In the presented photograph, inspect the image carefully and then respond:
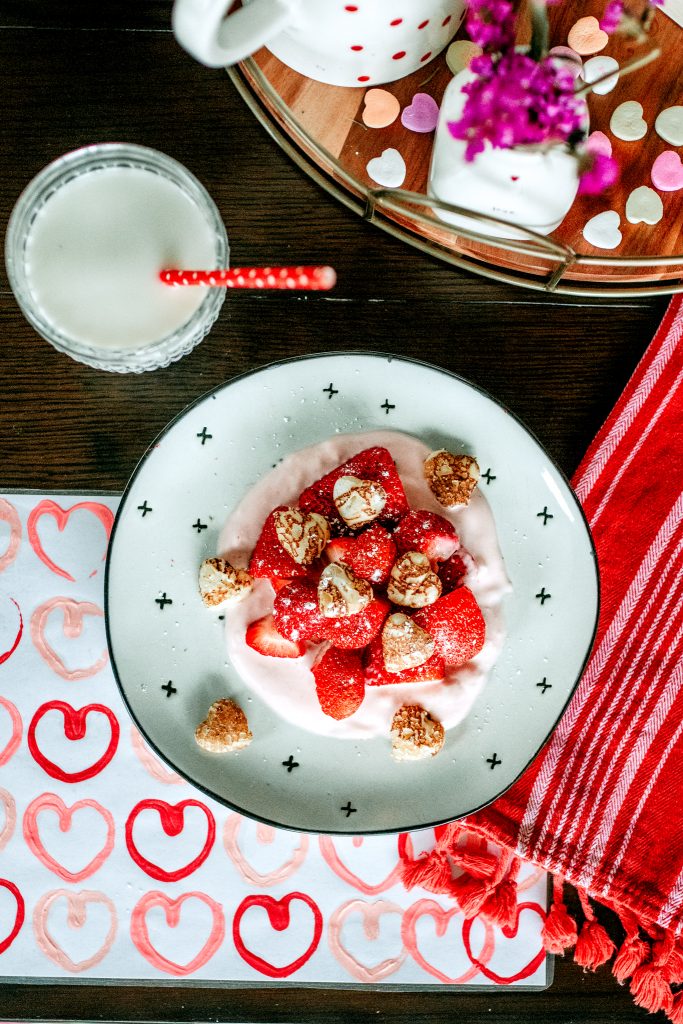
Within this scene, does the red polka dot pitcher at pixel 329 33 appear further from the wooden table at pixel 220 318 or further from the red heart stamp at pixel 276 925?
the red heart stamp at pixel 276 925

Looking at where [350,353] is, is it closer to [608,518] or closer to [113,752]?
[608,518]

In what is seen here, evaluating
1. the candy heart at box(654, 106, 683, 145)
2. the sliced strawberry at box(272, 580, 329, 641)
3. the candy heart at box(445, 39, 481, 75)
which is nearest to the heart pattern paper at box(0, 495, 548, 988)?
the sliced strawberry at box(272, 580, 329, 641)

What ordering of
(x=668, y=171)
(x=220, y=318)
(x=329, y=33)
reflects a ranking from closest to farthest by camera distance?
(x=329, y=33)
(x=668, y=171)
(x=220, y=318)

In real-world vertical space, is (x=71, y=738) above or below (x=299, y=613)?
below

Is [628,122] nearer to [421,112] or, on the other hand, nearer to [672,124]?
[672,124]

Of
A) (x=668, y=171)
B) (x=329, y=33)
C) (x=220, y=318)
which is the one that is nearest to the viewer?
(x=329, y=33)

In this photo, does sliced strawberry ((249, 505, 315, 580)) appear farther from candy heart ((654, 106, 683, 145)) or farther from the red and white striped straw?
candy heart ((654, 106, 683, 145))

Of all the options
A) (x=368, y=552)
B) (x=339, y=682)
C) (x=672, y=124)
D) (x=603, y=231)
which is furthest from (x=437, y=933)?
(x=672, y=124)
